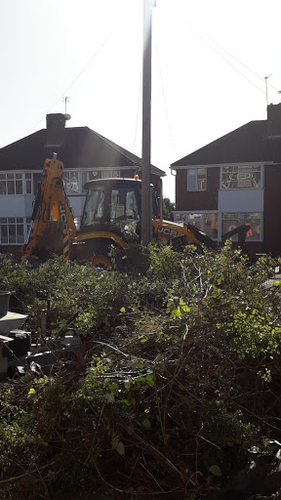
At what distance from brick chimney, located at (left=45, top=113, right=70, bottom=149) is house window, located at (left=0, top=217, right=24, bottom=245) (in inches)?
212

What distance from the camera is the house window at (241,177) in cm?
3225

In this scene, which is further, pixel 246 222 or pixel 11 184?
pixel 11 184

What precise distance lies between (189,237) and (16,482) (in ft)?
38.3

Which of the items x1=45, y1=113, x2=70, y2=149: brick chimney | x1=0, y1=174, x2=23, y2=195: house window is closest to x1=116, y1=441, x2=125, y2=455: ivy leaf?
x1=0, y1=174, x2=23, y2=195: house window

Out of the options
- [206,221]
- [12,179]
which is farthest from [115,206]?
[12,179]

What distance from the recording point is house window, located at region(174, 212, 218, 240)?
3353cm

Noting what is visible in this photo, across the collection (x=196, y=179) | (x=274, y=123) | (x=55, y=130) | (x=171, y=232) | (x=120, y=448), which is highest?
(x=55, y=130)

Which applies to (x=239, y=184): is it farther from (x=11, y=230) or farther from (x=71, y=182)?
(x=11, y=230)

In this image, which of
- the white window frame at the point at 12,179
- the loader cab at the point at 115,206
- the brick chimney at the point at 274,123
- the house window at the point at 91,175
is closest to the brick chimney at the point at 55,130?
the white window frame at the point at 12,179

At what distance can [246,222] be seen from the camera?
3281cm

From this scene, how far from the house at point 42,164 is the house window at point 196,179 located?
236 centimetres

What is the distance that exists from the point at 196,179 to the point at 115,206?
66.2ft

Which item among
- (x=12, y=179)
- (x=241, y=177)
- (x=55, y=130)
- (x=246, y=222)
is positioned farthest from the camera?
(x=55, y=130)

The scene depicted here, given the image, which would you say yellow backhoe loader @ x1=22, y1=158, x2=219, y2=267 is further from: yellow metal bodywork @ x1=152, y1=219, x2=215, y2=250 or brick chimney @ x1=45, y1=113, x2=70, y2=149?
brick chimney @ x1=45, y1=113, x2=70, y2=149
